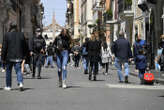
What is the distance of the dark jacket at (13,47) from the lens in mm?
13352

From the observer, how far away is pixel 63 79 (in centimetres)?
1470

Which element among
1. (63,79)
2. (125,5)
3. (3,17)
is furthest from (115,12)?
(63,79)

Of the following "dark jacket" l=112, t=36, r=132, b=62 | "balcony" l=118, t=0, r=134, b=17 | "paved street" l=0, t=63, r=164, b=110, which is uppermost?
"balcony" l=118, t=0, r=134, b=17

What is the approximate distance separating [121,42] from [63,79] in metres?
3.89

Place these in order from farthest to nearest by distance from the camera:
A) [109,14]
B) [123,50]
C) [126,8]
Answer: [109,14], [126,8], [123,50]

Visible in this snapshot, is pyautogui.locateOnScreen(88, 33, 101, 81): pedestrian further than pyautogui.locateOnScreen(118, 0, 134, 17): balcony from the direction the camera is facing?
No

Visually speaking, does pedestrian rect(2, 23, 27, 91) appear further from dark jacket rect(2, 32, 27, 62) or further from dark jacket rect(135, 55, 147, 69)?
dark jacket rect(135, 55, 147, 69)

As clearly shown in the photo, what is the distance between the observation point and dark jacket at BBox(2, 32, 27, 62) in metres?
13.4

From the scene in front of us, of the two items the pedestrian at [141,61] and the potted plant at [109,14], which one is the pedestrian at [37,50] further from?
the potted plant at [109,14]

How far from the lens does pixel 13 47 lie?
13.4m

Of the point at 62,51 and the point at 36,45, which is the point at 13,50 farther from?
the point at 36,45

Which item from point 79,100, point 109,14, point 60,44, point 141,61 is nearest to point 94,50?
point 141,61

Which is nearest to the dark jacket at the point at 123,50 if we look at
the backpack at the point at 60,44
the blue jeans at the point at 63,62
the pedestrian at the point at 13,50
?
the blue jeans at the point at 63,62

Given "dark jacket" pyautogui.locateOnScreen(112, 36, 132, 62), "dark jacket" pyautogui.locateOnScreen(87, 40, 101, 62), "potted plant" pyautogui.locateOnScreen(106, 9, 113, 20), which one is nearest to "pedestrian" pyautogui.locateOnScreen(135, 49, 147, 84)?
"dark jacket" pyautogui.locateOnScreen(112, 36, 132, 62)
